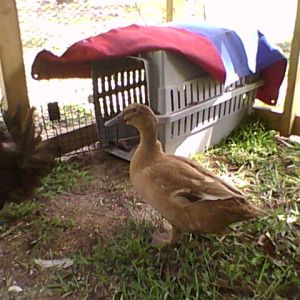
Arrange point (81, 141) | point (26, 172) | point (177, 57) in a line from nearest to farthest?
point (26, 172)
point (177, 57)
point (81, 141)

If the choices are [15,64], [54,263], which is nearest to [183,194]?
[54,263]

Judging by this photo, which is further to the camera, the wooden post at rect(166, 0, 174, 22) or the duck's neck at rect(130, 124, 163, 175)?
the wooden post at rect(166, 0, 174, 22)

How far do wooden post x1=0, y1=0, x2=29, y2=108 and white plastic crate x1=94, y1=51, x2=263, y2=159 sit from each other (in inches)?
12.9

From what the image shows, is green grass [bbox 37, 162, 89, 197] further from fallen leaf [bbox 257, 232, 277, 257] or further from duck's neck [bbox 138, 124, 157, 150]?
fallen leaf [bbox 257, 232, 277, 257]

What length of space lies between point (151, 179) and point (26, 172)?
47cm

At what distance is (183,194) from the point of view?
127cm

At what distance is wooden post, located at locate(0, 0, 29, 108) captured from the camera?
61.2 inches

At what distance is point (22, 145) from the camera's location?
150 centimetres

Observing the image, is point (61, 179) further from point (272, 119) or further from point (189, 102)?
point (272, 119)

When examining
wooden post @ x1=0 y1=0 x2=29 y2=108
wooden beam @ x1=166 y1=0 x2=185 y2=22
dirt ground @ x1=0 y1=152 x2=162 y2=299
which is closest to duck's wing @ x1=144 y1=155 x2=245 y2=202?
dirt ground @ x1=0 y1=152 x2=162 y2=299

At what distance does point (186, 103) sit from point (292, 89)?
604mm

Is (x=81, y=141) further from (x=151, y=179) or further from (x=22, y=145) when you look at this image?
(x=151, y=179)

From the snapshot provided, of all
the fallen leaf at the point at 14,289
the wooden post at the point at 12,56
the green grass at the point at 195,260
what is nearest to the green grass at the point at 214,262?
the green grass at the point at 195,260

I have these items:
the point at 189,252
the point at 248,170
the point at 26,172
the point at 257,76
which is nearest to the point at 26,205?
the point at 26,172
